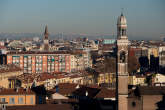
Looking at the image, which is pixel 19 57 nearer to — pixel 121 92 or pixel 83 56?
pixel 83 56

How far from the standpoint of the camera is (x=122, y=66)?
20000 mm

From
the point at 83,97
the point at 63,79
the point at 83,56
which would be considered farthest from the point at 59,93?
the point at 83,56

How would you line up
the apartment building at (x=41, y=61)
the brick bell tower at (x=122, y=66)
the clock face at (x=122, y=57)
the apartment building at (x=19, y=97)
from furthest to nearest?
the apartment building at (x=41, y=61), the apartment building at (x=19, y=97), the clock face at (x=122, y=57), the brick bell tower at (x=122, y=66)

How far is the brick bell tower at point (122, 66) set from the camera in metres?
19.9

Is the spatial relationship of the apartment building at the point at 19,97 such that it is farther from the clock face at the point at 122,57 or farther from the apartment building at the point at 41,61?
the apartment building at the point at 41,61

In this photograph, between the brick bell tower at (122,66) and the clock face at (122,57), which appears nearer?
the brick bell tower at (122,66)

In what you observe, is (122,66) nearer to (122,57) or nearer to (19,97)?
→ (122,57)

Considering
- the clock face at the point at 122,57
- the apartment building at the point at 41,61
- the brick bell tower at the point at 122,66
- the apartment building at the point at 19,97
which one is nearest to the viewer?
the brick bell tower at the point at 122,66

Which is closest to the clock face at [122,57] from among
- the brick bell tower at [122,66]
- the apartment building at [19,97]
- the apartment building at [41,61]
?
the brick bell tower at [122,66]

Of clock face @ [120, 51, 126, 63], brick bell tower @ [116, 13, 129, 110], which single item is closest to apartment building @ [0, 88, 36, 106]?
brick bell tower @ [116, 13, 129, 110]

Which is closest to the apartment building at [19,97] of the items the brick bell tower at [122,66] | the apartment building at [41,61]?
the brick bell tower at [122,66]

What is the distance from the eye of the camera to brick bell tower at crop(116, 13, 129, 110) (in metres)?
19.9

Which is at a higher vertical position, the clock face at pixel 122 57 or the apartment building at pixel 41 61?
the clock face at pixel 122 57

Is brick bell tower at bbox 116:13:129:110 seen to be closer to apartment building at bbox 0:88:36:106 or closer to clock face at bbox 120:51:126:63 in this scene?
clock face at bbox 120:51:126:63
